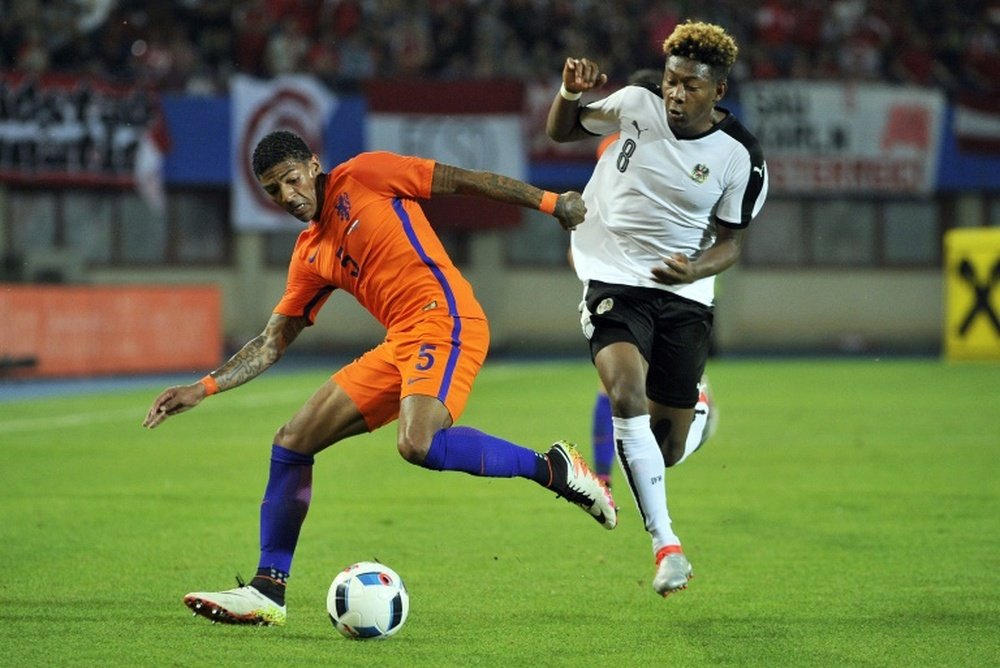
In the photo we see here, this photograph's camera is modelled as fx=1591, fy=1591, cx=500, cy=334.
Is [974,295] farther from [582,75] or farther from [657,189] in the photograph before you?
[582,75]

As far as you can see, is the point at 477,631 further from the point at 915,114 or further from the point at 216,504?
the point at 915,114

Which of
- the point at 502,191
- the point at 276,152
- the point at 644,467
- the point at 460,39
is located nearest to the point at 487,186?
the point at 502,191

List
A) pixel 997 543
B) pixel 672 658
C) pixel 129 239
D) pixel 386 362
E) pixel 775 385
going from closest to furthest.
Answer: pixel 672 658 → pixel 386 362 → pixel 997 543 → pixel 775 385 → pixel 129 239

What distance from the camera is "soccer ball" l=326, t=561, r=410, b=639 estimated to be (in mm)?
5742

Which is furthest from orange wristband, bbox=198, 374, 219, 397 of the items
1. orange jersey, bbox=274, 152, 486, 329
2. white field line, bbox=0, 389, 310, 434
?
white field line, bbox=0, 389, 310, 434

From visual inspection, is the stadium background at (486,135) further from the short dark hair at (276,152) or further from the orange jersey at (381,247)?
the short dark hair at (276,152)

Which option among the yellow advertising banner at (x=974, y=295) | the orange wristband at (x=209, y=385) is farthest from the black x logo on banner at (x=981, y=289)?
the orange wristband at (x=209, y=385)

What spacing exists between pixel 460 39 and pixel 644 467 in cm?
2061

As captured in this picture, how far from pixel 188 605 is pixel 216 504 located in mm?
3912

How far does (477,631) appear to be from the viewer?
19.3ft

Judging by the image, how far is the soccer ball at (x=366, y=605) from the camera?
5.74 meters

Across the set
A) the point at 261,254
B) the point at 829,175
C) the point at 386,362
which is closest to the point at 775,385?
the point at 829,175

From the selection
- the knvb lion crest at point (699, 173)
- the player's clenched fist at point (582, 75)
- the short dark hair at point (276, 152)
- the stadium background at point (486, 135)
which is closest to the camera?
the short dark hair at point (276, 152)

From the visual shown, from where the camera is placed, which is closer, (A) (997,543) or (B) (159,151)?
(A) (997,543)
